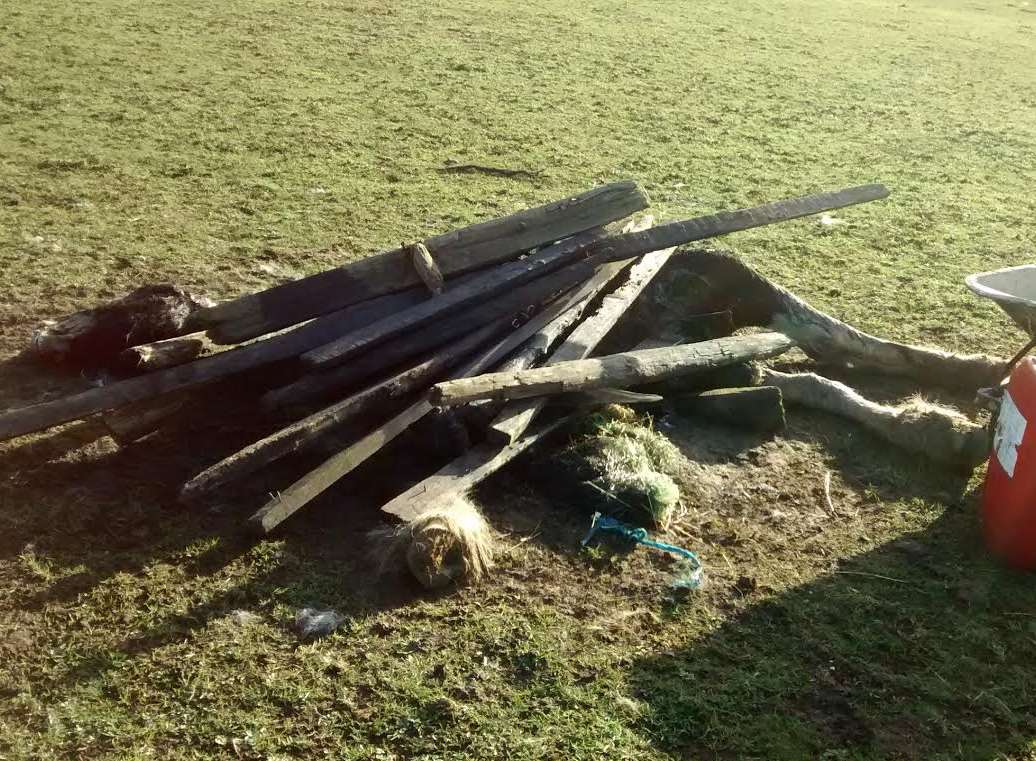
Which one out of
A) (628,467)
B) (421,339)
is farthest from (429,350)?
(628,467)

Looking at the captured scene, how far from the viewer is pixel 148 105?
383 inches

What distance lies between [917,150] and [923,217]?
252 centimetres

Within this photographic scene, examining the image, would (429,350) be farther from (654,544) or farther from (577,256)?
(654,544)

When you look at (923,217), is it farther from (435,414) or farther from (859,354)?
(435,414)

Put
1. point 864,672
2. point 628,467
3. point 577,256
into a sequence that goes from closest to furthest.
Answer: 1. point 864,672
2. point 628,467
3. point 577,256

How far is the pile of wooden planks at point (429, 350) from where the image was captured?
165 inches

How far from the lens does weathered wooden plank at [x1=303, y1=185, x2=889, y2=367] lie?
15.1 ft

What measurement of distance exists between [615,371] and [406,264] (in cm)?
125

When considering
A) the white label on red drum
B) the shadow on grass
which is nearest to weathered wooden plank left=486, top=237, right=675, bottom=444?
the shadow on grass

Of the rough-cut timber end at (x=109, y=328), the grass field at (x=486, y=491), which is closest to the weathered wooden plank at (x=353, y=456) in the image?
the grass field at (x=486, y=491)

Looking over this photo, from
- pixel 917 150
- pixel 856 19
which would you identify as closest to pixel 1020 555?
pixel 917 150

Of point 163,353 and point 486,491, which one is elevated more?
point 163,353

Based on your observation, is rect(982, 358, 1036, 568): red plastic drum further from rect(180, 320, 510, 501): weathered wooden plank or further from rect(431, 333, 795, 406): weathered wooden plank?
rect(180, 320, 510, 501): weathered wooden plank

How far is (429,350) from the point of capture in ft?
15.9
